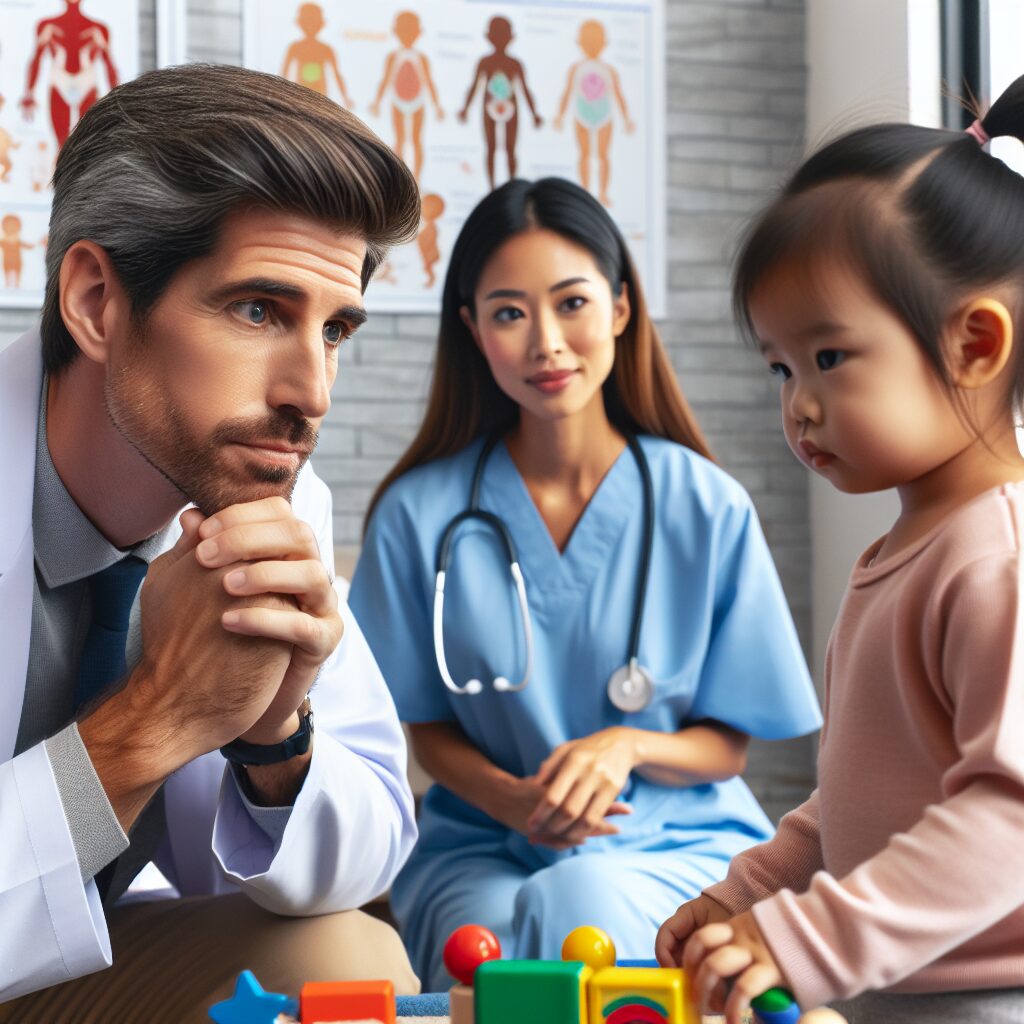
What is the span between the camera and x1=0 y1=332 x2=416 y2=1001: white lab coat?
3.28 feet

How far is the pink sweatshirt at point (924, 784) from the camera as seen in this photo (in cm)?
73

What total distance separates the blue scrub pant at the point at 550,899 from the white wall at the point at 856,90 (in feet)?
3.63

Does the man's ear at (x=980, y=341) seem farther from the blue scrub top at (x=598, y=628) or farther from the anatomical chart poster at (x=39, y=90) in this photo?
the anatomical chart poster at (x=39, y=90)

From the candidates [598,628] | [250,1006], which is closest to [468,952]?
[250,1006]

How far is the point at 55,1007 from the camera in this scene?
4.27 feet

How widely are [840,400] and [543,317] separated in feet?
3.32

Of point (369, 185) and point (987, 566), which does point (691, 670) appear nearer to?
point (369, 185)

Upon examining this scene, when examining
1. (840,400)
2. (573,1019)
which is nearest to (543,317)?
(840,400)

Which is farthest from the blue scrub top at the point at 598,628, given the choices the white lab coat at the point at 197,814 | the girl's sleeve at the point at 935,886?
the girl's sleeve at the point at 935,886

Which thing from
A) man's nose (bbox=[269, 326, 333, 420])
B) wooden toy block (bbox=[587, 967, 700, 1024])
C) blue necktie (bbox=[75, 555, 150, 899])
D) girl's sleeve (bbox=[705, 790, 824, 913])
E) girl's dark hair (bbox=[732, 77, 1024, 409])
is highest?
girl's dark hair (bbox=[732, 77, 1024, 409])

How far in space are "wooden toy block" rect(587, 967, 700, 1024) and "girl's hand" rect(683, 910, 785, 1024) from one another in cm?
1

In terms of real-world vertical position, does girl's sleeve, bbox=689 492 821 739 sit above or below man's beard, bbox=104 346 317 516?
below

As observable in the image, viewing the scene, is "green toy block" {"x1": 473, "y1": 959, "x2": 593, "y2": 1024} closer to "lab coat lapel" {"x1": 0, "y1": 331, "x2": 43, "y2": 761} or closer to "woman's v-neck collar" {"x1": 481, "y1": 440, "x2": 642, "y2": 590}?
"lab coat lapel" {"x1": 0, "y1": 331, "x2": 43, "y2": 761}

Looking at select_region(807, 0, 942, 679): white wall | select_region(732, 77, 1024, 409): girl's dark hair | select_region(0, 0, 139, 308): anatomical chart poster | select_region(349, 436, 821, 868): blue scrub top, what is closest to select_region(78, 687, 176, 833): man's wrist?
select_region(732, 77, 1024, 409): girl's dark hair
